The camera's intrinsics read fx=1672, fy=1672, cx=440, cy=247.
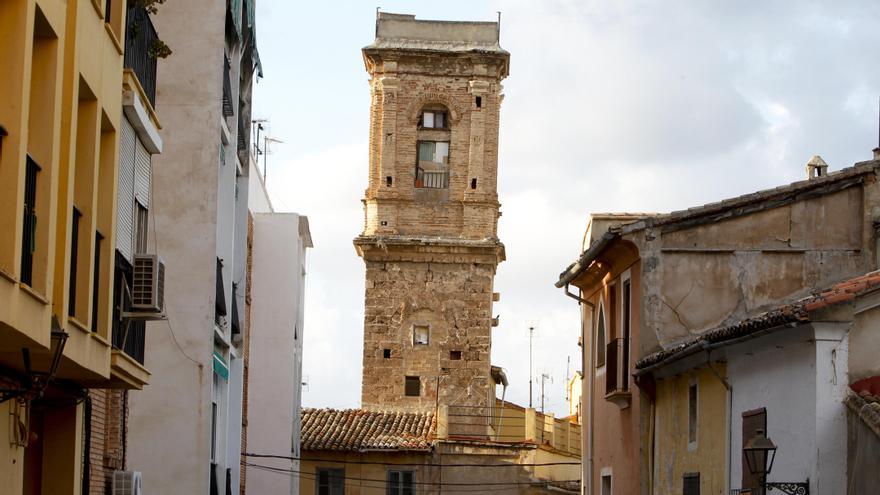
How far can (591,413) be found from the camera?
29.1 metres

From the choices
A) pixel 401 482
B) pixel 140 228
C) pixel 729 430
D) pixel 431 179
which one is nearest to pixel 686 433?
pixel 729 430

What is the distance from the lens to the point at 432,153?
5350 cm

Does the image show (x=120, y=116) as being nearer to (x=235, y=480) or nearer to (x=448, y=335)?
(x=235, y=480)

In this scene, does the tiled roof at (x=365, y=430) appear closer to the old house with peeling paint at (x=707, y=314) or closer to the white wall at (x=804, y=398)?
the old house with peeling paint at (x=707, y=314)

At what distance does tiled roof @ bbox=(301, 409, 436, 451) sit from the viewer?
44.4 m

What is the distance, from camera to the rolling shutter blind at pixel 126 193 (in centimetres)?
1559

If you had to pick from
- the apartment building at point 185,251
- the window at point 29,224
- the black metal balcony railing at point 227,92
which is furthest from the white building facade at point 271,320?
the window at point 29,224

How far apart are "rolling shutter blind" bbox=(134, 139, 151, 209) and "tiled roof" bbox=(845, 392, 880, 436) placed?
287 inches

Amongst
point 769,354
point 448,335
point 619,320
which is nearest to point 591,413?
point 619,320

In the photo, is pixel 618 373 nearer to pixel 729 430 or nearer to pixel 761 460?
pixel 729 430

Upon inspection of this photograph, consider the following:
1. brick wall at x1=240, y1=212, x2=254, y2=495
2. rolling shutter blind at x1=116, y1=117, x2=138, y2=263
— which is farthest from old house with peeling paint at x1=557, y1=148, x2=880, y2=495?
brick wall at x1=240, y1=212, x2=254, y2=495

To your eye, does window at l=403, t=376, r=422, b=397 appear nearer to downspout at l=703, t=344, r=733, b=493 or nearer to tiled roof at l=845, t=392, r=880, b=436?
downspout at l=703, t=344, r=733, b=493

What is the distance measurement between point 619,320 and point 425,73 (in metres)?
28.2

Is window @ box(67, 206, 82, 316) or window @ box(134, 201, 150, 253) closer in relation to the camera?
window @ box(67, 206, 82, 316)
